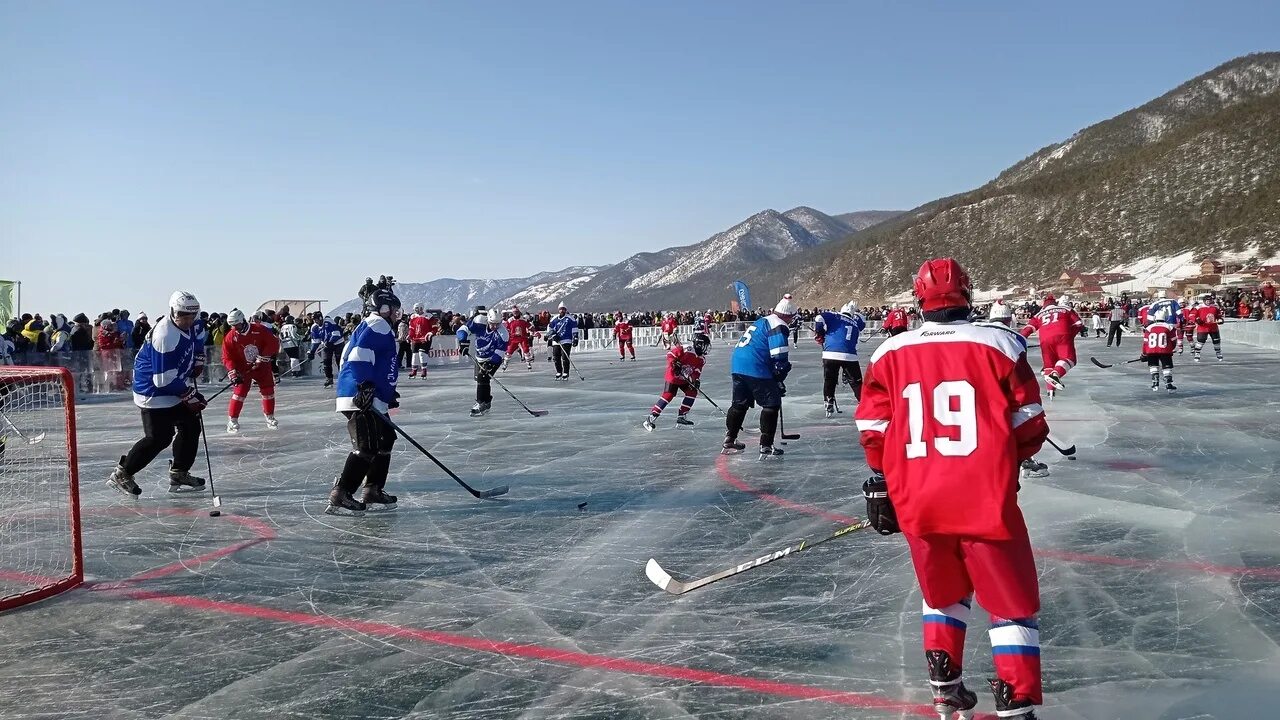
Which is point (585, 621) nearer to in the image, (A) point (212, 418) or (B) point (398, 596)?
(B) point (398, 596)

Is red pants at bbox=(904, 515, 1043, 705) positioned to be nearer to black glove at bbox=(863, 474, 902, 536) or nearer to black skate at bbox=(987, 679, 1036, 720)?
black skate at bbox=(987, 679, 1036, 720)

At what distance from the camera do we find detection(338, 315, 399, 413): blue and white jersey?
6883 millimetres

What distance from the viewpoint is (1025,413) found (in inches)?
111

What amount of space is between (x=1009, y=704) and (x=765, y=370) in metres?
6.43

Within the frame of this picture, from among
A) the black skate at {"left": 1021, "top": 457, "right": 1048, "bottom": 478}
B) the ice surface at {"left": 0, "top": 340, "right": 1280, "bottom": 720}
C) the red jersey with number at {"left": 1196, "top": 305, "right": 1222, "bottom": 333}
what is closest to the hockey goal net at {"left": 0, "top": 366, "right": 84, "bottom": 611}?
the ice surface at {"left": 0, "top": 340, "right": 1280, "bottom": 720}

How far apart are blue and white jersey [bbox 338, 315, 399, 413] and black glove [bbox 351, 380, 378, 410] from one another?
0.06 meters

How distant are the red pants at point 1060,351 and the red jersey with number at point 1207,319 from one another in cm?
1179

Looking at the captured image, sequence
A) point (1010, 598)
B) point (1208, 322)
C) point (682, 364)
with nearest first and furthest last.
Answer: point (1010, 598)
point (682, 364)
point (1208, 322)

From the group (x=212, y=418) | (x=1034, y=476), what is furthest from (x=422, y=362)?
(x=1034, y=476)

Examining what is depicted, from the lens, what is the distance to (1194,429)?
10273mm

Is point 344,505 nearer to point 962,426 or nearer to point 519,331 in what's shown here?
point 962,426

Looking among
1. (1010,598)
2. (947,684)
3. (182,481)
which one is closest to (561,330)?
(182,481)

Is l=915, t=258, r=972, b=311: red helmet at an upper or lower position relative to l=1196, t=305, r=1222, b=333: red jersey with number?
upper

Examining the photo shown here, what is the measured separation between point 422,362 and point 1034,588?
68.1 ft
